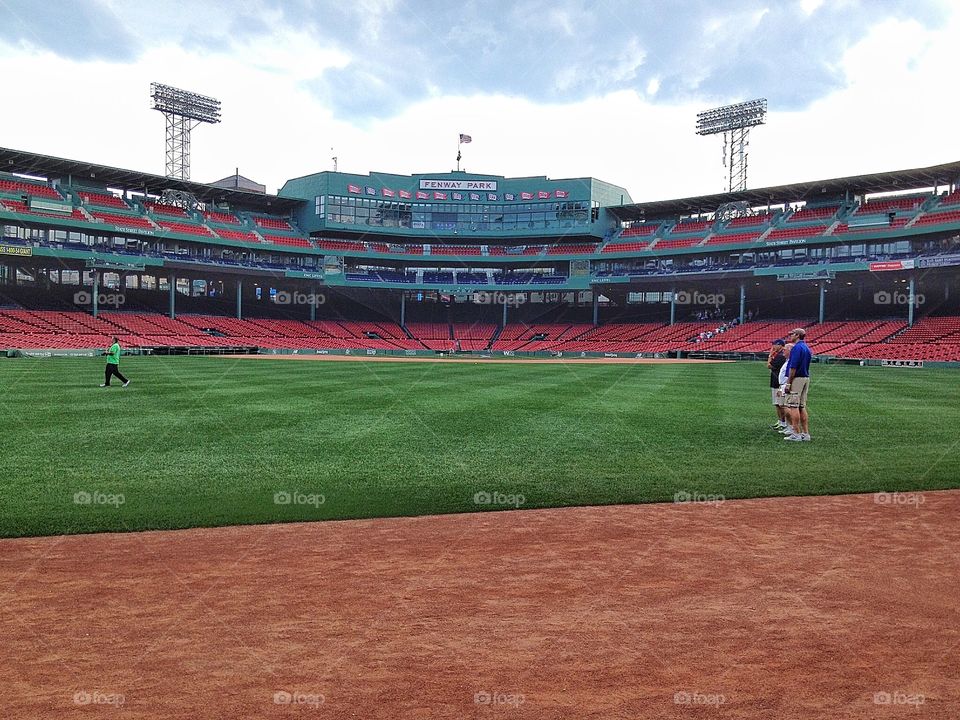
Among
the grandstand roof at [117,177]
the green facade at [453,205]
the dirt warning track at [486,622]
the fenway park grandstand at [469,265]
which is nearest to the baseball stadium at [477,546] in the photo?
the dirt warning track at [486,622]

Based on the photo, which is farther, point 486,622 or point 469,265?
point 469,265

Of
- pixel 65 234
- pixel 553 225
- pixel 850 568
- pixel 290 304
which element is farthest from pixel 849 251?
pixel 65 234

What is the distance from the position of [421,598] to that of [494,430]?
23.7 ft

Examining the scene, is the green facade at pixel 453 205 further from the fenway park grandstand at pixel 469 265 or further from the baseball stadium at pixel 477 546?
the baseball stadium at pixel 477 546

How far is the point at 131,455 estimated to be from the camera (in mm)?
8570

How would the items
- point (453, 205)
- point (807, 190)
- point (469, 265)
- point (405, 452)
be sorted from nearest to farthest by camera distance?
point (405, 452)
point (807, 190)
point (469, 265)
point (453, 205)

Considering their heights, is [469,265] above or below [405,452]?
above

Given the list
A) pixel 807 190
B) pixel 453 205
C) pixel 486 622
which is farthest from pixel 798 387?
pixel 453 205

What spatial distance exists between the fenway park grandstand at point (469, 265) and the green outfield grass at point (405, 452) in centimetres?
3034

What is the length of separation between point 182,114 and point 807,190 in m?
60.5

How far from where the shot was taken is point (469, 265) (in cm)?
7106

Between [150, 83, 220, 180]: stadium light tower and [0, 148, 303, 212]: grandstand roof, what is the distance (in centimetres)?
266

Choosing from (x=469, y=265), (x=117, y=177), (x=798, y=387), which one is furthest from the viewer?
(x=469, y=265)

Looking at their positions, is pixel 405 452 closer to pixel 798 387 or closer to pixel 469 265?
pixel 798 387
